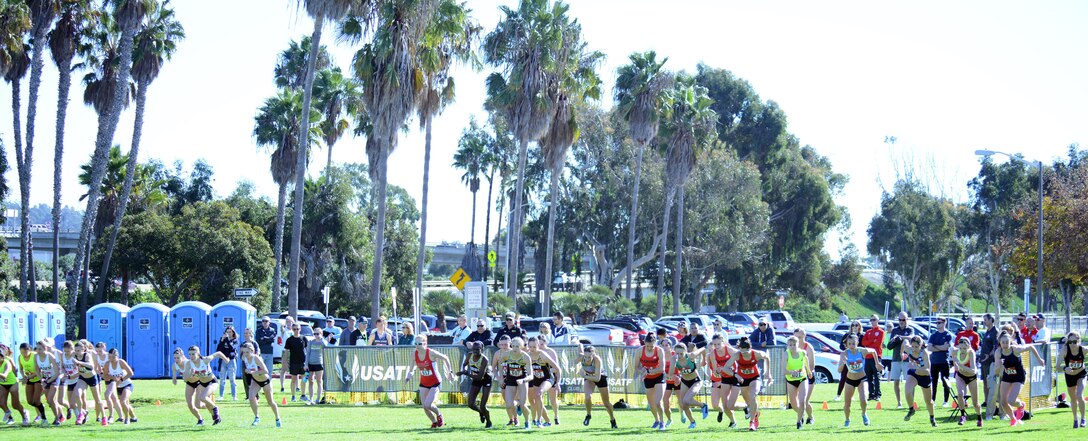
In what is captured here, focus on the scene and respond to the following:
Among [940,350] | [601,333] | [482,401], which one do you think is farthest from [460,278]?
[940,350]

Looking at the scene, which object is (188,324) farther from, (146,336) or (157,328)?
(146,336)

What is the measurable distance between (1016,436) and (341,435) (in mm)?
9542

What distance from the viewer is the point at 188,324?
96.3 feet

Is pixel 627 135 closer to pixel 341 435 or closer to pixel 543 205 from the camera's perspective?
pixel 543 205

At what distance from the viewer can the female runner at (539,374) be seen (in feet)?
55.6

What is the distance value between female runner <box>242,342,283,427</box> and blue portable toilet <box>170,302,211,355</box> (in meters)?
11.6

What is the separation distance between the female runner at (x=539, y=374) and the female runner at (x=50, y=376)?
805 cm

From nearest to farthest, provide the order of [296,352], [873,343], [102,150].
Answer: [873,343]
[296,352]
[102,150]

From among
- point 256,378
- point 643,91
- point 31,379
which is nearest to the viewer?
point 256,378

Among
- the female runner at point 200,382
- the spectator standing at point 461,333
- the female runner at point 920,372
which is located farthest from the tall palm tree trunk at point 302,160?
the female runner at point 920,372

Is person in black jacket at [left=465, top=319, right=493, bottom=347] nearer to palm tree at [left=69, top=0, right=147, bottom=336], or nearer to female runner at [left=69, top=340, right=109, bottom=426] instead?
female runner at [left=69, top=340, right=109, bottom=426]

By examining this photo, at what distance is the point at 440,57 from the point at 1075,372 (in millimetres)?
22934

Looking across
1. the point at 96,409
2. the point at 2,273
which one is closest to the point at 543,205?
the point at 2,273

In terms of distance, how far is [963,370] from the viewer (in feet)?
55.1
